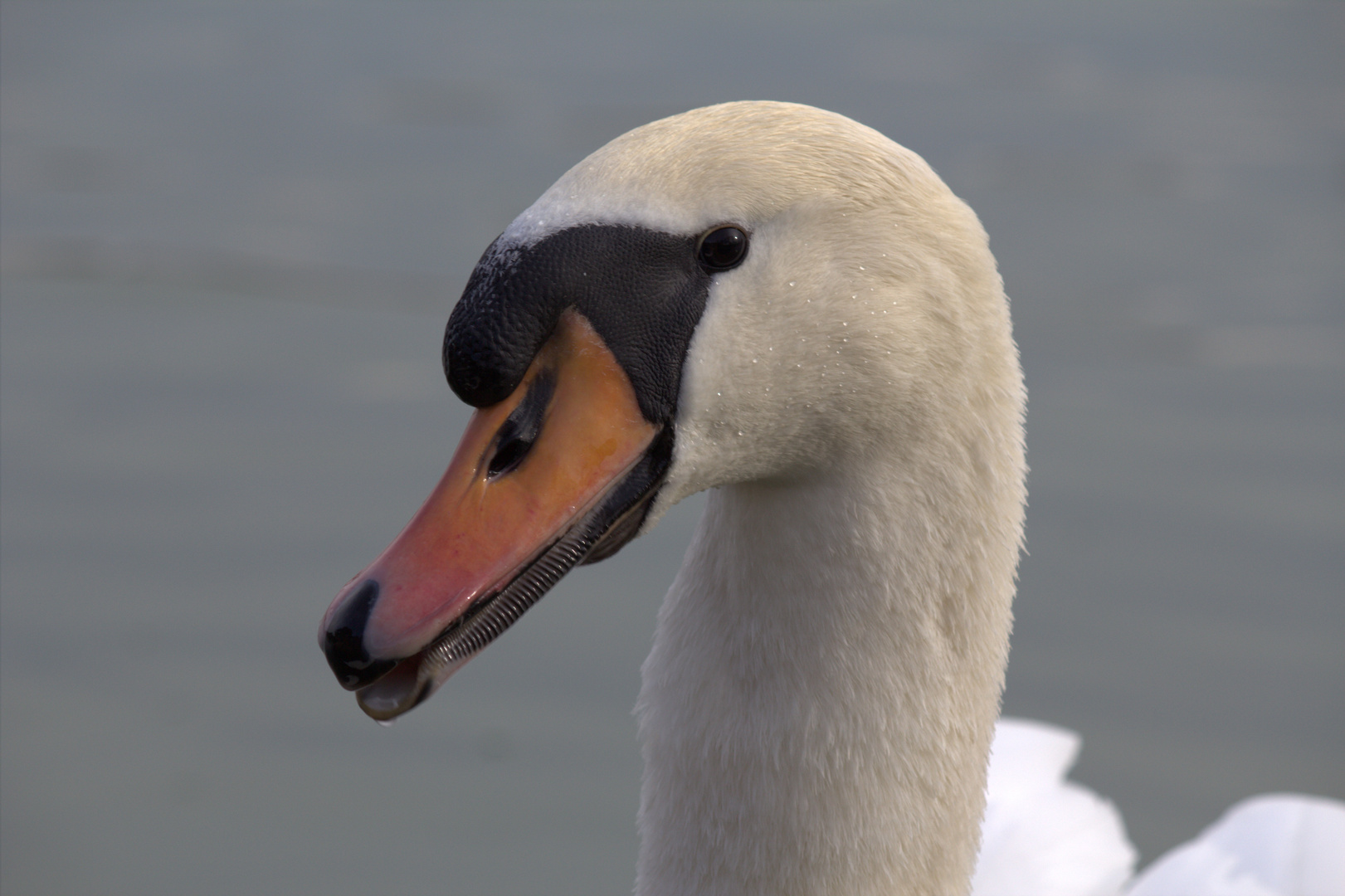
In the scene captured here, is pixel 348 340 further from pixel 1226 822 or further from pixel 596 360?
pixel 596 360

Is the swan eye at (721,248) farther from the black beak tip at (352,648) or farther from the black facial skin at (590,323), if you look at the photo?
the black beak tip at (352,648)

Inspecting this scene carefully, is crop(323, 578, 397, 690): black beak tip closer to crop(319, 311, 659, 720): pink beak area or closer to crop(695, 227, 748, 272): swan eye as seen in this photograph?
crop(319, 311, 659, 720): pink beak area

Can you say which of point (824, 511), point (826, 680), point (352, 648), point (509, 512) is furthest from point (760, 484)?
point (352, 648)

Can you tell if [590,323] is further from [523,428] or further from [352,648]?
[352,648]

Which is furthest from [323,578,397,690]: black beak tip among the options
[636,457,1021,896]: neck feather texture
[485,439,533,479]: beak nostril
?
[636,457,1021,896]: neck feather texture

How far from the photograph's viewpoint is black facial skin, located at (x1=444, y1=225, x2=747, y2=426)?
5.93 ft

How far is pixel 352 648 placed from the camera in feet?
5.77

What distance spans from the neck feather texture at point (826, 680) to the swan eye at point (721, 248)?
1.01 feet

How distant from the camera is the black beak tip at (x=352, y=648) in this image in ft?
5.77

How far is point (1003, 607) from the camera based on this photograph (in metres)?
2.23

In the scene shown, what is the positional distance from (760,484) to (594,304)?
0.36 m

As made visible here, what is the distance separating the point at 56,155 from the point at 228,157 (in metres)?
0.80

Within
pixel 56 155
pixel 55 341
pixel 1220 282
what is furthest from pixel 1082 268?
pixel 56 155

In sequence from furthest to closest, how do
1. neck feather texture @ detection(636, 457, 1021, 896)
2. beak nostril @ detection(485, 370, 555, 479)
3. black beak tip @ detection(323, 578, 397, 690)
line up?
1. neck feather texture @ detection(636, 457, 1021, 896)
2. beak nostril @ detection(485, 370, 555, 479)
3. black beak tip @ detection(323, 578, 397, 690)
